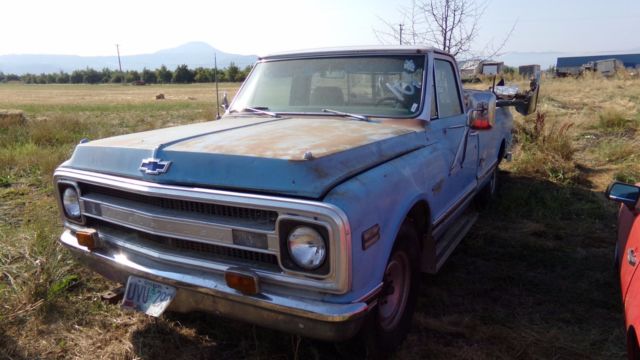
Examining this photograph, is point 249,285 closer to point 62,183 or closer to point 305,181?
point 305,181

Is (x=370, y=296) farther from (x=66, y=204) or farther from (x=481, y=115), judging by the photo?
(x=481, y=115)

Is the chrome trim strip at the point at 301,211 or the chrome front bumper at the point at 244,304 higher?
the chrome trim strip at the point at 301,211

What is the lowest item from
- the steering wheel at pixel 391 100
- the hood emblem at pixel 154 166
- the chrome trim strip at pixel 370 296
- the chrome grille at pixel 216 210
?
the chrome trim strip at pixel 370 296

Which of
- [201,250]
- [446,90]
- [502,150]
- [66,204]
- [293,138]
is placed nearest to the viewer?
[201,250]

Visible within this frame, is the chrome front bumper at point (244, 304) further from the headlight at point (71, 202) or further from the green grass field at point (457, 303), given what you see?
the green grass field at point (457, 303)

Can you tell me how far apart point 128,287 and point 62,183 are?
33.1 inches

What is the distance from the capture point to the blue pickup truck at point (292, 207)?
2.06m

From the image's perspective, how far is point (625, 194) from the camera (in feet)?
9.23

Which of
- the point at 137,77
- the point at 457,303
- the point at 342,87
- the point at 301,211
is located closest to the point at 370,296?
the point at 301,211

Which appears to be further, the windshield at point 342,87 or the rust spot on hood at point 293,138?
the windshield at point 342,87

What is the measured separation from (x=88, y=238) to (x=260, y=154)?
1.19 m

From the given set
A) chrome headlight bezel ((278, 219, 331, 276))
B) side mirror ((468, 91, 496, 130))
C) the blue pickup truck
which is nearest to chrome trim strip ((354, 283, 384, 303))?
the blue pickup truck

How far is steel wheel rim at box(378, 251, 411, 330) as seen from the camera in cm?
262

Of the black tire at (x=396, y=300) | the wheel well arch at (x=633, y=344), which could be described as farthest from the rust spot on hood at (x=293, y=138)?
the wheel well arch at (x=633, y=344)
